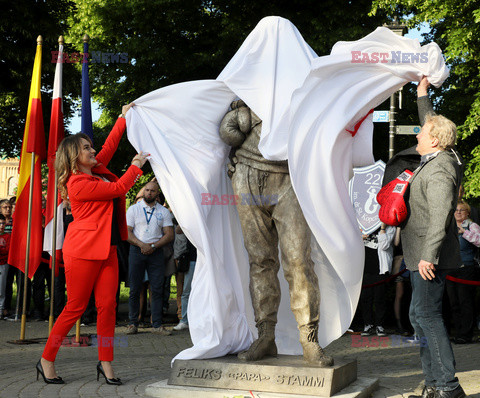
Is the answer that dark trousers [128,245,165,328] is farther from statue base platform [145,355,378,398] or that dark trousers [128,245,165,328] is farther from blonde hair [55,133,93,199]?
statue base platform [145,355,378,398]

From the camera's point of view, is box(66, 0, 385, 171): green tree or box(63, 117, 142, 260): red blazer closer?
box(63, 117, 142, 260): red blazer

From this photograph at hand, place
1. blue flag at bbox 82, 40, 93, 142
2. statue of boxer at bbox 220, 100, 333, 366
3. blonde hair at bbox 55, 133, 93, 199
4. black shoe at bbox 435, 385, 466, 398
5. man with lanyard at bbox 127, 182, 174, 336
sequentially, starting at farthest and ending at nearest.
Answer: man with lanyard at bbox 127, 182, 174, 336, blue flag at bbox 82, 40, 93, 142, blonde hair at bbox 55, 133, 93, 199, statue of boxer at bbox 220, 100, 333, 366, black shoe at bbox 435, 385, 466, 398

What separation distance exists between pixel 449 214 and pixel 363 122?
1.06m

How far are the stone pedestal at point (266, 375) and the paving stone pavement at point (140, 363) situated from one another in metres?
0.41

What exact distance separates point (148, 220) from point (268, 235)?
189 inches

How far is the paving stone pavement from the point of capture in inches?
210

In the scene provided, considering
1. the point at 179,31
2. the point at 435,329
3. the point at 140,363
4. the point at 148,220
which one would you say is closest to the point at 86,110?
the point at 148,220

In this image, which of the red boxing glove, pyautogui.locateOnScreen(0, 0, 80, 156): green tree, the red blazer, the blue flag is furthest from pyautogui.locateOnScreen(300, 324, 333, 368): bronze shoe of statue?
pyautogui.locateOnScreen(0, 0, 80, 156): green tree

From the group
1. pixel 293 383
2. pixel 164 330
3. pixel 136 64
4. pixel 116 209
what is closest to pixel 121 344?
pixel 164 330

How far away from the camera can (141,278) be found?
32.1 feet

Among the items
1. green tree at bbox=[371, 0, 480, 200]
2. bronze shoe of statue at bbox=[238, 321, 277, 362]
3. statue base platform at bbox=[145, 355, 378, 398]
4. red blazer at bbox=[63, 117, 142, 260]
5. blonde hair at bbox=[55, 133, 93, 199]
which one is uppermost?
green tree at bbox=[371, 0, 480, 200]

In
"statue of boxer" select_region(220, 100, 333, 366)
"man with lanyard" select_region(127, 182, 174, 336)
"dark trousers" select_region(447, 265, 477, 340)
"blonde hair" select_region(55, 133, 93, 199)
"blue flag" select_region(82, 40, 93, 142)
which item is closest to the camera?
"statue of boxer" select_region(220, 100, 333, 366)

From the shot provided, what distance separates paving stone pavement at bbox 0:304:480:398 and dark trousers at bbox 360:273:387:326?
0.42 m

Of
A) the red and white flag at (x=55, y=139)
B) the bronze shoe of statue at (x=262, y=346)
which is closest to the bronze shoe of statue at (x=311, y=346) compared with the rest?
the bronze shoe of statue at (x=262, y=346)
